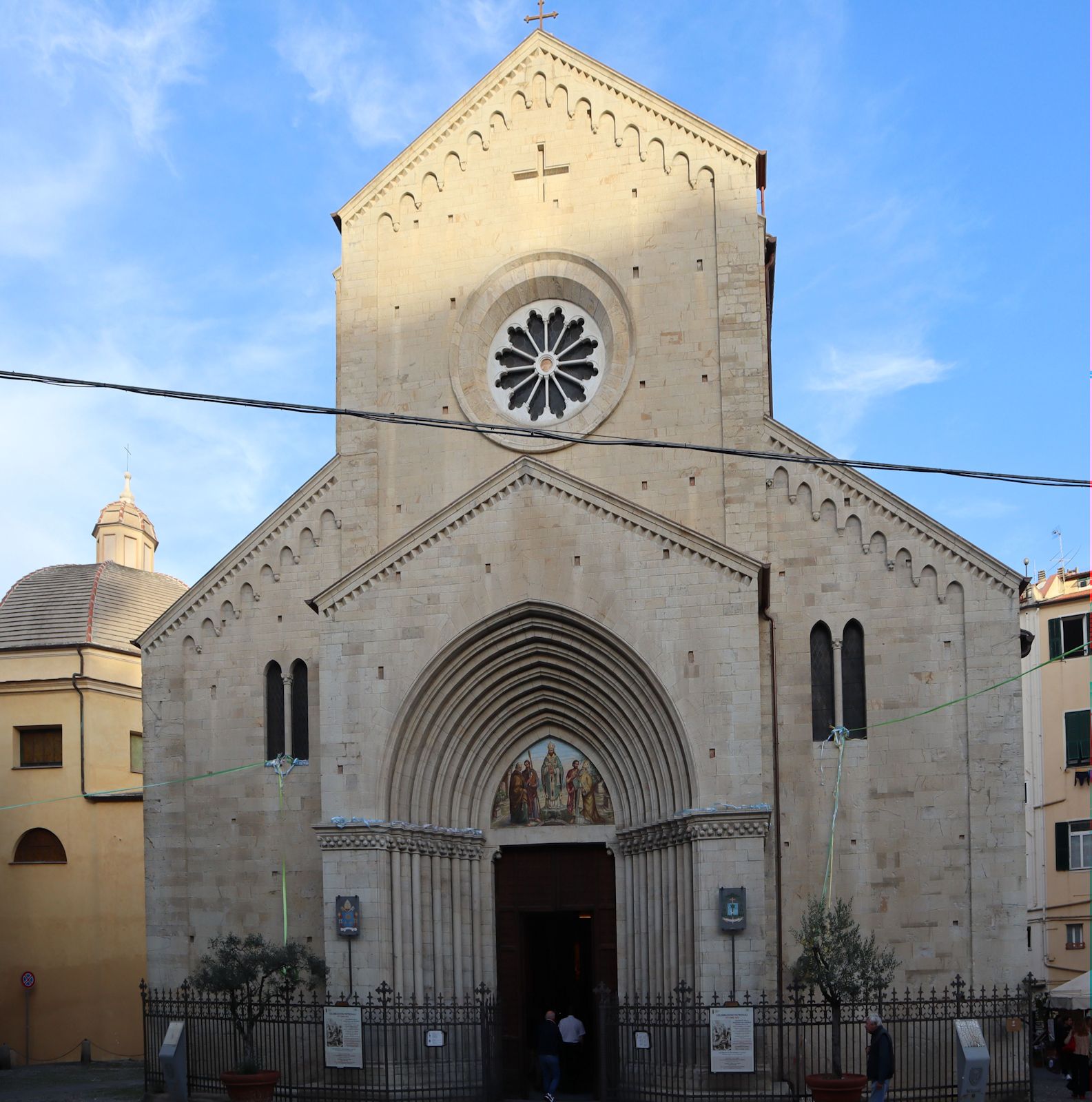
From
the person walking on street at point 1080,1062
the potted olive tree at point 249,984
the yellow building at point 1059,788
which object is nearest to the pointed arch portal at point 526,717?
the potted olive tree at point 249,984

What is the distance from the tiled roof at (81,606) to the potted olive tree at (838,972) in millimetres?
19966

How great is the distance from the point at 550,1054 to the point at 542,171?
15606mm

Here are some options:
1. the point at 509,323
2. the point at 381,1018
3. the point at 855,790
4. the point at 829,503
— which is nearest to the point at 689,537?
the point at 829,503

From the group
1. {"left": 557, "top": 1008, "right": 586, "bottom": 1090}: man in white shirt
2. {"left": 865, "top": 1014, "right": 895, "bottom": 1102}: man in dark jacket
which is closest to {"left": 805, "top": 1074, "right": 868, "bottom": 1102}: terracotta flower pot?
{"left": 865, "top": 1014, "right": 895, "bottom": 1102}: man in dark jacket

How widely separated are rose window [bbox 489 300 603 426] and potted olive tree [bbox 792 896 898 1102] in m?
10.6

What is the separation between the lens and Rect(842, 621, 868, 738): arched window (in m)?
24.8

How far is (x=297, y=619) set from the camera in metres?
27.4

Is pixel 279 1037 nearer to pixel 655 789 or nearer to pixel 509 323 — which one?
pixel 655 789

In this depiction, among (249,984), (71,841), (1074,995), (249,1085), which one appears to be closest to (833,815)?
(249,984)

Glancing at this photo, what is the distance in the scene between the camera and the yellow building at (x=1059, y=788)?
38.2m

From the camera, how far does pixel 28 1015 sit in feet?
114

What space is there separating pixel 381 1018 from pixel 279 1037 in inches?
125

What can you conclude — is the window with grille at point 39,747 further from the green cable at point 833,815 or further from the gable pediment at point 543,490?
the green cable at point 833,815

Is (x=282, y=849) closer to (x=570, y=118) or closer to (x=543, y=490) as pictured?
(x=543, y=490)
